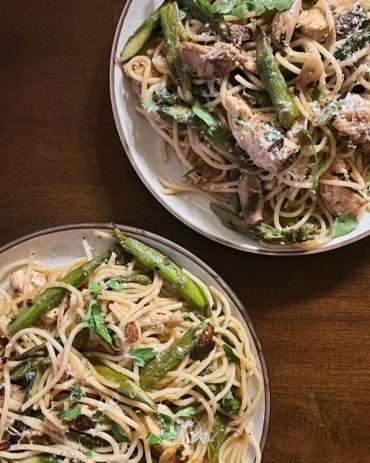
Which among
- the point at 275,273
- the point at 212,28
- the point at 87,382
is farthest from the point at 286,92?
the point at 87,382

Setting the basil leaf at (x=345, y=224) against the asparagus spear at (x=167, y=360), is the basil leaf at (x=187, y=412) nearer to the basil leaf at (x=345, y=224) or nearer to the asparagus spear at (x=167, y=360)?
the asparagus spear at (x=167, y=360)

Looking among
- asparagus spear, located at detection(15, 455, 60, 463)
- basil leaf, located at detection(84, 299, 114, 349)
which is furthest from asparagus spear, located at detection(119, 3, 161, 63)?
asparagus spear, located at detection(15, 455, 60, 463)

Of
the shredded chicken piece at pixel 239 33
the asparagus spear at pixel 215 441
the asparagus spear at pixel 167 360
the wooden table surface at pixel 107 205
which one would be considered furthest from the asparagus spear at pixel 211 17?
the asparagus spear at pixel 215 441

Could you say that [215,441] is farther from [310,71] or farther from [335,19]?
[335,19]

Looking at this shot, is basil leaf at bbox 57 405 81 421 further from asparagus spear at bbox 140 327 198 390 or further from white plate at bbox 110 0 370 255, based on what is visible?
white plate at bbox 110 0 370 255

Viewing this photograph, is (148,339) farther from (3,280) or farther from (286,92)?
(286,92)

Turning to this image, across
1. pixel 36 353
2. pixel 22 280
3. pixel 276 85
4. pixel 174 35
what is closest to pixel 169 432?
pixel 36 353

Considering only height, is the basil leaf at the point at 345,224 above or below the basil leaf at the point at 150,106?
below

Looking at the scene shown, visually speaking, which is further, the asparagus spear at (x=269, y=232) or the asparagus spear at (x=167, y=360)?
the asparagus spear at (x=269, y=232)
